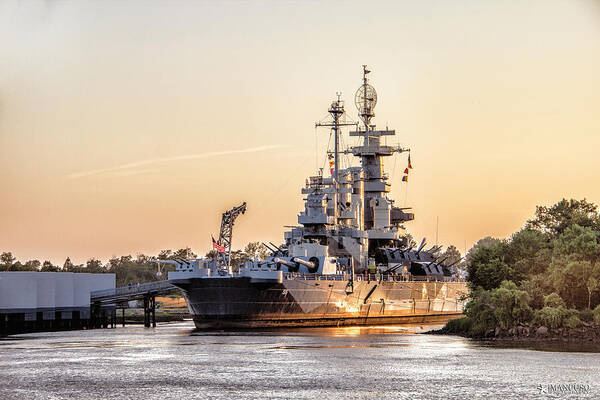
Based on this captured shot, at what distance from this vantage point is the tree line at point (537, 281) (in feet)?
215

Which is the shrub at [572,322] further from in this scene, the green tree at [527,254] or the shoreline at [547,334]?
the green tree at [527,254]

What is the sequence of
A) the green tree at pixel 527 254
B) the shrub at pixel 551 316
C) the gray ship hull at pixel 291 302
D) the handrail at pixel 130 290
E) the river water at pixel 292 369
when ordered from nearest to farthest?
1. the river water at pixel 292 369
2. the shrub at pixel 551 316
3. the green tree at pixel 527 254
4. the gray ship hull at pixel 291 302
5. the handrail at pixel 130 290

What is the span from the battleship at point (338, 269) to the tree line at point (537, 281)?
12.4 meters

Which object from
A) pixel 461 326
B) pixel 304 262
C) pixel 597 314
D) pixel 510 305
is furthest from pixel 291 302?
pixel 597 314

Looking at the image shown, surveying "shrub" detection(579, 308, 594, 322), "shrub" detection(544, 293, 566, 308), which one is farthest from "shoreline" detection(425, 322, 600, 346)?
"shrub" detection(544, 293, 566, 308)

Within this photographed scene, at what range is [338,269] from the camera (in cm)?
8956

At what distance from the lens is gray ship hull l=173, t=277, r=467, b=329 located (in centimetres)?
7925

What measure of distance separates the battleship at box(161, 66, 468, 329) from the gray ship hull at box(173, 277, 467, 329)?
8 cm

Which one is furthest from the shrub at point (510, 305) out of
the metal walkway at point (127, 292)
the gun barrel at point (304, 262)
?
the metal walkway at point (127, 292)

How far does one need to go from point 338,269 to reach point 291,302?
9.41 metres

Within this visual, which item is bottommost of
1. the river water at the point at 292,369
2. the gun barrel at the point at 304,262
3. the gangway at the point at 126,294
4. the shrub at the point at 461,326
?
the river water at the point at 292,369

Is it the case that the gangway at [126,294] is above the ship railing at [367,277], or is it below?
below

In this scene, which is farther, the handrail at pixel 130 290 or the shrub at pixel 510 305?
the handrail at pixel 130 290

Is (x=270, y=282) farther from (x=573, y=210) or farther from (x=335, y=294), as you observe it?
(x=573, y=210)
